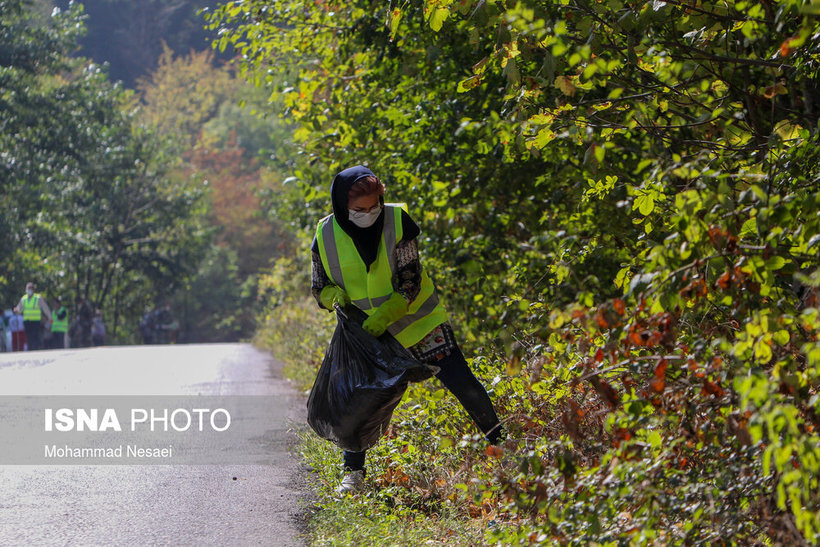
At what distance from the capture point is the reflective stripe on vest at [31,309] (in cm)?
2892

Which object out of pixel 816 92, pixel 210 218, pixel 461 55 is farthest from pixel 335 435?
pixel 210 218

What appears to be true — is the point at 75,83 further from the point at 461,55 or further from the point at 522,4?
the point at 522,4

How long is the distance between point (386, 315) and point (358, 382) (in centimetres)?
38

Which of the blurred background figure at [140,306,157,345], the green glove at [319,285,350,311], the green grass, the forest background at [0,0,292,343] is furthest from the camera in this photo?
the blurred background figure at [140,306,157,345]

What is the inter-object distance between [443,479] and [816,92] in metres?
3.03

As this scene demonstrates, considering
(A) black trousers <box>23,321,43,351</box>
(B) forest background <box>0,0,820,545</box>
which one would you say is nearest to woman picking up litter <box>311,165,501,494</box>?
(B) forest background <box>0,0,820,545</box>

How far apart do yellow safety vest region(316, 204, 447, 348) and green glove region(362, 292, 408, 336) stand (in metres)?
0.11

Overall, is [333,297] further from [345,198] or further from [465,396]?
[465,396]

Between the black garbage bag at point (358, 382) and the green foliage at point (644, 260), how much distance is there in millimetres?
456

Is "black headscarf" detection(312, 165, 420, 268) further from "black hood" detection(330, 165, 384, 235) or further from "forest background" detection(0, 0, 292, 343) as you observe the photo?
"forest background" detection(0, 0, 292, 343)

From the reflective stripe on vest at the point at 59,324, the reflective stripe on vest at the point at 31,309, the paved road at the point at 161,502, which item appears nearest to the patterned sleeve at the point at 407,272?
the paved road at the point at 161,502

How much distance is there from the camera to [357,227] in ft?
20.0

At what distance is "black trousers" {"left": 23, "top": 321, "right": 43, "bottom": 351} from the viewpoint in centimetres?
2883

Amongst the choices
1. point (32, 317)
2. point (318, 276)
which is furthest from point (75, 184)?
point (318, 276)
